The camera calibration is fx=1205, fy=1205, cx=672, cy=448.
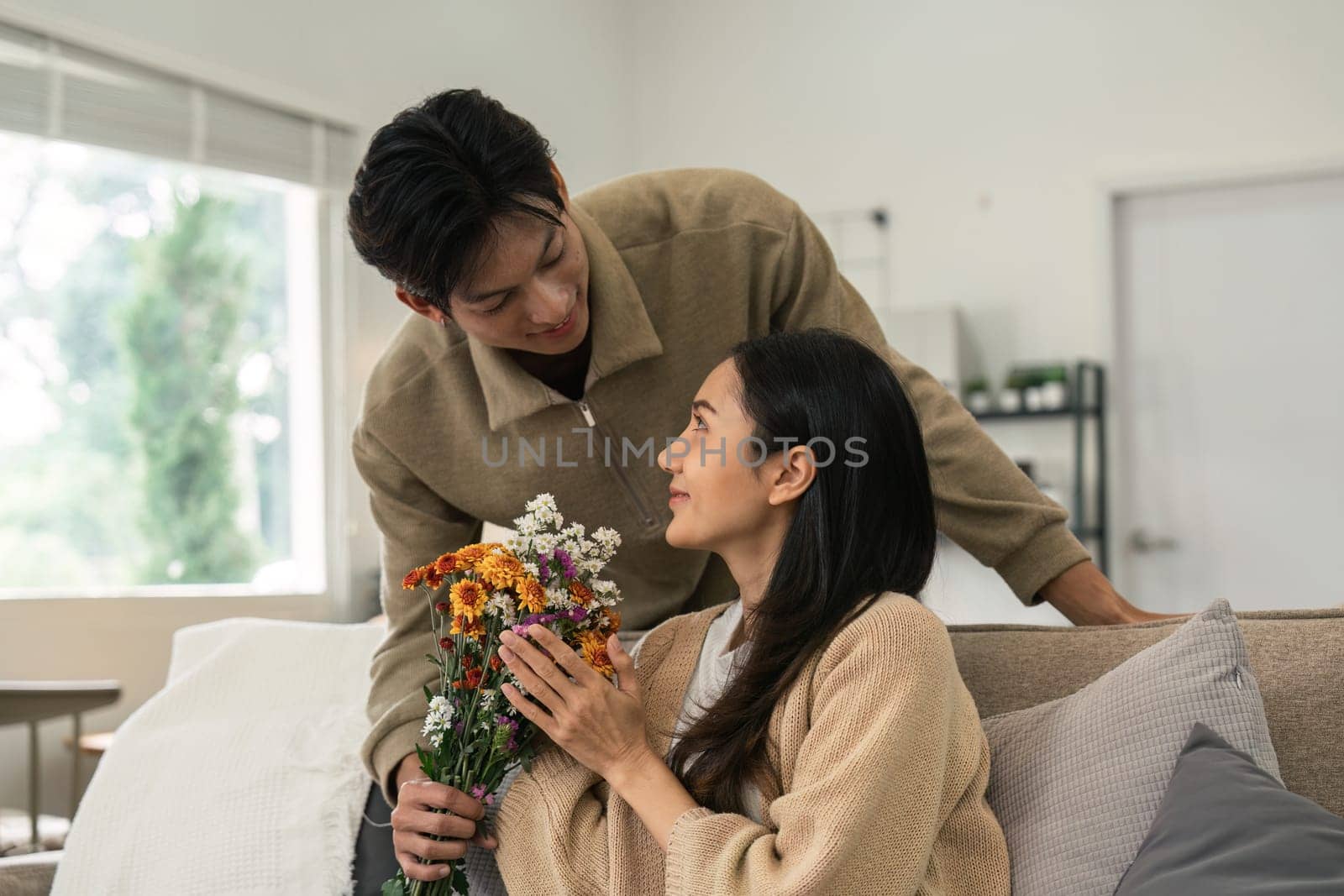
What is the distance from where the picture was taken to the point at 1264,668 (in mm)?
1289

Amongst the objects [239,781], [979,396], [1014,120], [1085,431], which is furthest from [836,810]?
[1014,120]

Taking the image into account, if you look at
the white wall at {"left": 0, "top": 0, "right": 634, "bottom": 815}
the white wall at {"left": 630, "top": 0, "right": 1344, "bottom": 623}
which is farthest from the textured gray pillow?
the white wall at {"left": 630, "top": 0, "right": 1344, "bottom": 623}

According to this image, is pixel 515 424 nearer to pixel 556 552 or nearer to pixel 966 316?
pixel 556 552

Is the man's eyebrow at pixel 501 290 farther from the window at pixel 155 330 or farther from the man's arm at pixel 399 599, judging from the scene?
the window at pixel 155 330

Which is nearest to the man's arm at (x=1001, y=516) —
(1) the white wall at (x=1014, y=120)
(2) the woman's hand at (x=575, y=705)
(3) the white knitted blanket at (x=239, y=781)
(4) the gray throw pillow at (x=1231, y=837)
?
(4) the gray throw pillow at (x=1231, y=837)

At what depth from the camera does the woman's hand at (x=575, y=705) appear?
1.20m

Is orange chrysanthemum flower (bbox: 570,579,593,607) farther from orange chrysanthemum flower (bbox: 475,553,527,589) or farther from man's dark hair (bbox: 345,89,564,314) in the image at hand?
man's dark hair (bbox: 345,89,564,314)

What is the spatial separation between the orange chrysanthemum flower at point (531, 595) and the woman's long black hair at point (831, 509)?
8.6 inches

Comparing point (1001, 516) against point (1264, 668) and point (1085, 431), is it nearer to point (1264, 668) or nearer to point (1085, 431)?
point (1264, 668)

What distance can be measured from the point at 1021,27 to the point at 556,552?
4379 millimetres

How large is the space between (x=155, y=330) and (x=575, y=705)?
3142 mm

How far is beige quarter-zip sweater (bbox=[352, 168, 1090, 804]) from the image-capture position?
159 cm

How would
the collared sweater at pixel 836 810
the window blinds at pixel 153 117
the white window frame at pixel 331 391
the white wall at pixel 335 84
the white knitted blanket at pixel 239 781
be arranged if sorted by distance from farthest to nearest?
the white window frame at pixel 331 391 → the white wall at pixel 335 84 → the window blinds at pixel 153 117 → the white knitted blanket at pixel 239 781 → the collared sweater at pixel 836 810

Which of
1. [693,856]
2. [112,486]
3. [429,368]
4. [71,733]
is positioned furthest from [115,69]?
[693,856]
